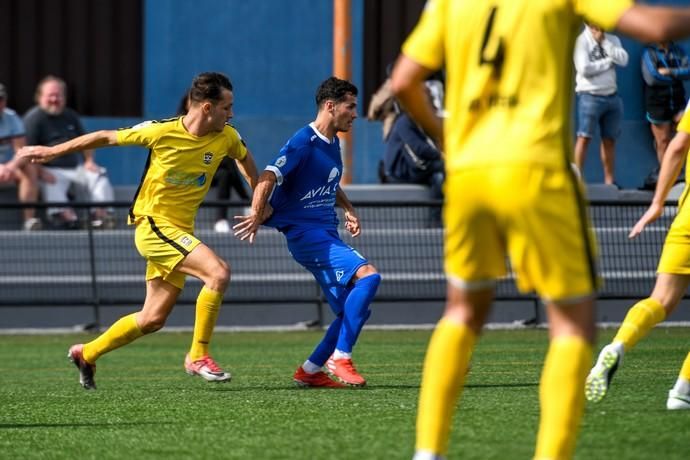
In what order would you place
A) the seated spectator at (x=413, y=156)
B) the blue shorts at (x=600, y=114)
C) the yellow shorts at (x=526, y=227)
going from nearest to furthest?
the yellow shorts at (x=526, y=227), the seated spectator at (x=413, y=156), the blue shorts at (x=600, y=114)

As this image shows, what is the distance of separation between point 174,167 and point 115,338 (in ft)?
4.07

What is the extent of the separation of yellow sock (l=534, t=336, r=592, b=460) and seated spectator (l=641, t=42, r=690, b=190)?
1254cm

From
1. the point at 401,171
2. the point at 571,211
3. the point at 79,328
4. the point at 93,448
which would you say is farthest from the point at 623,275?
the point at 571,211

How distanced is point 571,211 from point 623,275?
10.7 metres

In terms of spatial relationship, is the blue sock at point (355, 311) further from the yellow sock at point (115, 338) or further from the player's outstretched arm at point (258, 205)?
the yellow sock at point (115, 338)

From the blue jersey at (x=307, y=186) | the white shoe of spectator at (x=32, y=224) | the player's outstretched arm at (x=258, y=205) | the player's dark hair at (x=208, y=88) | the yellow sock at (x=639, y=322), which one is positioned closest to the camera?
the yellow sock at (x=639, y=322)

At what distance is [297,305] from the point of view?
631 inches

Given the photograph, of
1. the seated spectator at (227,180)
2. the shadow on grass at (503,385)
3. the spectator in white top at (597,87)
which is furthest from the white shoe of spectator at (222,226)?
the shadow on grass at (503,385)

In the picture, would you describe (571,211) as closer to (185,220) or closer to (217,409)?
(217,409)

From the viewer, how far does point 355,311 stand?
971cm

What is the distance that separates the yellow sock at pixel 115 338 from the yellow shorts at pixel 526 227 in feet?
16.3

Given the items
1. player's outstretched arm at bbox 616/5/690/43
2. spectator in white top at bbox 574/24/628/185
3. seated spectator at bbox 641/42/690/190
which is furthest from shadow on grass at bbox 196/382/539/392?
seated spectator at bbox 641/42/690/190

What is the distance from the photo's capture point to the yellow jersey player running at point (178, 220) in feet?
31.9

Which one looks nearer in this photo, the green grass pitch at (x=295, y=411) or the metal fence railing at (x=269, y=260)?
the green grass pitch at (x=295, y=411)
